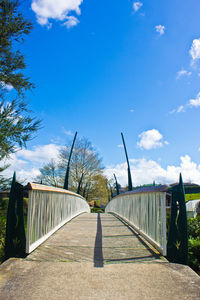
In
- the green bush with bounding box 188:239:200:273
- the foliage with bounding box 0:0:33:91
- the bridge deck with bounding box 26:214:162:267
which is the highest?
the foliage with bounding box 0:0:33:91

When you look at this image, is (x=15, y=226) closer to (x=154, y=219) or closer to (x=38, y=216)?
(x=38, y=216)

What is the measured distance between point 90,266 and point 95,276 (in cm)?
35

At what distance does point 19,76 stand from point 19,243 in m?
5.89

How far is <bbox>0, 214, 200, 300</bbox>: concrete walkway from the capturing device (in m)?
2.54

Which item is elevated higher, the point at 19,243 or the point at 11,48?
the point at 11,48

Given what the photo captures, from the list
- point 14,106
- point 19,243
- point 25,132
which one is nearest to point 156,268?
point 19,243

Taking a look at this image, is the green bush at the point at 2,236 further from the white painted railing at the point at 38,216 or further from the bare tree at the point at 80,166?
the bare tree at the point at 80,166

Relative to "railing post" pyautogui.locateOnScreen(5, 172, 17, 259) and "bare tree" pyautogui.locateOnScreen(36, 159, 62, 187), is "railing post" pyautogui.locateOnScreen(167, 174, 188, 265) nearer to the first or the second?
"railing post" pyautogui.locateOnScreen(5, 172, 17, 259)

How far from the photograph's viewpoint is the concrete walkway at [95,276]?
8.35ft

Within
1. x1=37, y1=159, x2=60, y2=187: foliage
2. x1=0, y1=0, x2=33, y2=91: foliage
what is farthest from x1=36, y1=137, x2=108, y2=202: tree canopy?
x1=0, y1=0, x2=33, y2=91: foliage

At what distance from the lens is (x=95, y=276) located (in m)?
2.98

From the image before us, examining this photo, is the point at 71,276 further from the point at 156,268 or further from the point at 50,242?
the point at 50,242

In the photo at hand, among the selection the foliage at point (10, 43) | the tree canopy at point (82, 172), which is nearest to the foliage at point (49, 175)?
the tree canopy at point (82, 172)

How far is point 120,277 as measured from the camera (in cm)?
295
